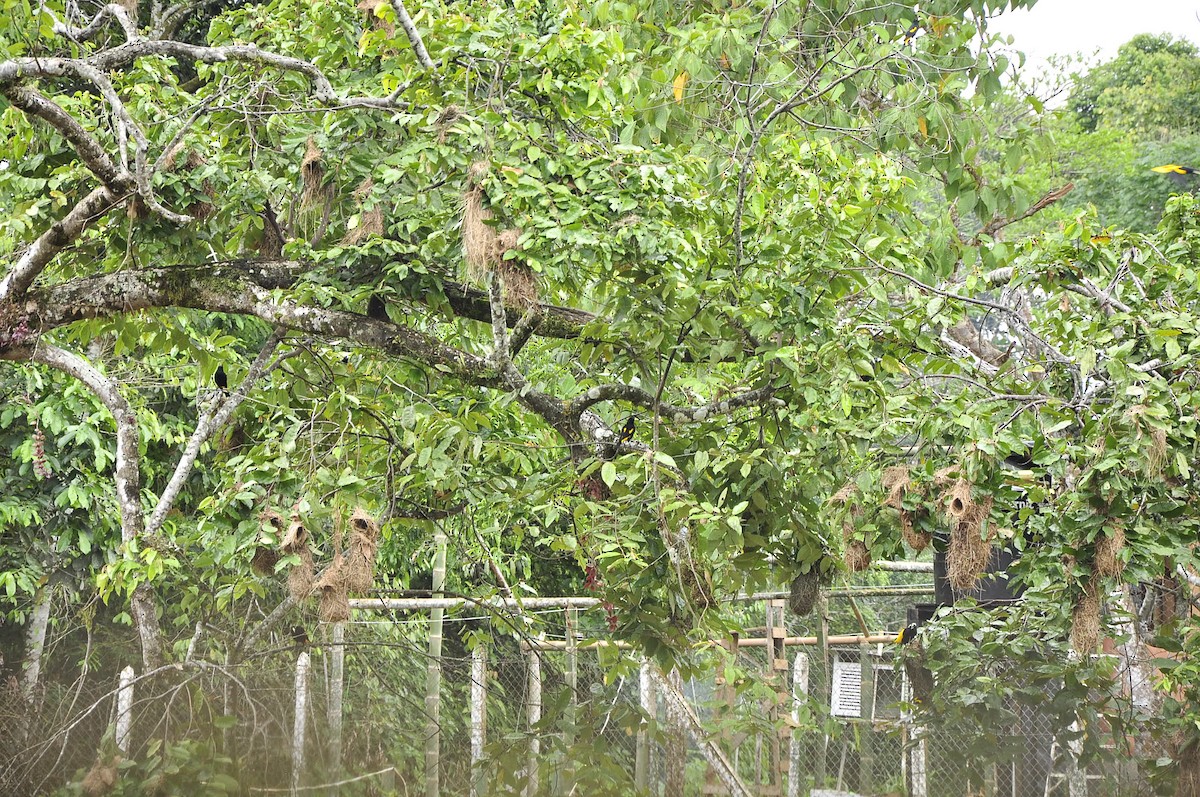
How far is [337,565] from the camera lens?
11.4 ft

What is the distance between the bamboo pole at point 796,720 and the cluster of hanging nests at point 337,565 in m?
2.08

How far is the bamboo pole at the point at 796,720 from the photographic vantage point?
16.3 ft

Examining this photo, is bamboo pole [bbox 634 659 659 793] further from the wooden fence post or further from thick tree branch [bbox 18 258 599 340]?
thick tree branch [bbox 18 258 599 340]

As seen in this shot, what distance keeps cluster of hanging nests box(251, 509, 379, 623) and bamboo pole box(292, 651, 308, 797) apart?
2.23 m

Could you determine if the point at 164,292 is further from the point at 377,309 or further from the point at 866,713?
the point at 866,713

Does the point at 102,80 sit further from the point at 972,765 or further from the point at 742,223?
the point at 972,765

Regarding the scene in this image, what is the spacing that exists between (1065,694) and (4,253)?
15.5 ft

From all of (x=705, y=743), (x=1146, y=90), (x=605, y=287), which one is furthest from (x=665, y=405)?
(x=1146, y=90)

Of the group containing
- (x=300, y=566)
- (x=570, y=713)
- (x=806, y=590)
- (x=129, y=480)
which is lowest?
(x=570, y=713)

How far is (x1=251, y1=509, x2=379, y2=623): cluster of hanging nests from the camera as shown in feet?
11.4

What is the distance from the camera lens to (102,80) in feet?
11.9

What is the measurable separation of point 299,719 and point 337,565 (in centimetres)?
243

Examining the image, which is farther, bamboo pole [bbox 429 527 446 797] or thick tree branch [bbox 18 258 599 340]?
bamboo pole [bbox 429 527 446 797]

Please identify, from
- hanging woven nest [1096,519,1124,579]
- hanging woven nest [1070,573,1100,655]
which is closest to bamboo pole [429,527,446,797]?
hanging woven nest [1070,573,1100,655]
